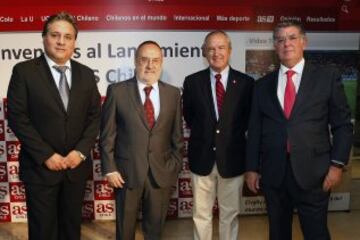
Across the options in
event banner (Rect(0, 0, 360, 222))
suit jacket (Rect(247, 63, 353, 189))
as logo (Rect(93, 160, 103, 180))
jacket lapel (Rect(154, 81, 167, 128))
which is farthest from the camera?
as logo (Rect(93, 160, 103, 180))

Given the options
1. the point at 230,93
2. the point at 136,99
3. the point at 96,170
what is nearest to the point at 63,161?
the point at 136,99

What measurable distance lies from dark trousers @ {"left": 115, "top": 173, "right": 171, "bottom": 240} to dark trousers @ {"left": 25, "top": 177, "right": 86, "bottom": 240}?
251 mm

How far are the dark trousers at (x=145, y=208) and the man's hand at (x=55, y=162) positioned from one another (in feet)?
1.27

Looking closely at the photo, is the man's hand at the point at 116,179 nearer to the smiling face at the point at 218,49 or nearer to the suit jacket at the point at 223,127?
the suit jacket at the point at 223,127

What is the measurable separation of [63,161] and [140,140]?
442 millimetres

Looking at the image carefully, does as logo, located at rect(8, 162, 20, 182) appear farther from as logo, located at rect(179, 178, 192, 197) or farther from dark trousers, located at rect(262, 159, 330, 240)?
dark trousers, located at rect(262, 159, 330, 240)

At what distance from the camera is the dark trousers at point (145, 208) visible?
2398mm

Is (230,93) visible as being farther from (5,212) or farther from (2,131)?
(5,212)

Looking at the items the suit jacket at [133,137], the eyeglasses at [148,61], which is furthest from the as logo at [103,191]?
the eyeglasses at [148,61]

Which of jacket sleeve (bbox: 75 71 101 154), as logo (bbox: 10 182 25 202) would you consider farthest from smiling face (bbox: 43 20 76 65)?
as logo (bbox: 10 182 25 202)

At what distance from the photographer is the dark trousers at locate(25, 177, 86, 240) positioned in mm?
2281

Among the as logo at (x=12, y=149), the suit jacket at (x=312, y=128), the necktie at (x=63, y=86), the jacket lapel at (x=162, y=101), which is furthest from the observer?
the as logo at (x=12, y=149)

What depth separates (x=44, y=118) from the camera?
222cm

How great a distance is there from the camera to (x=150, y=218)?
2.46 metres
